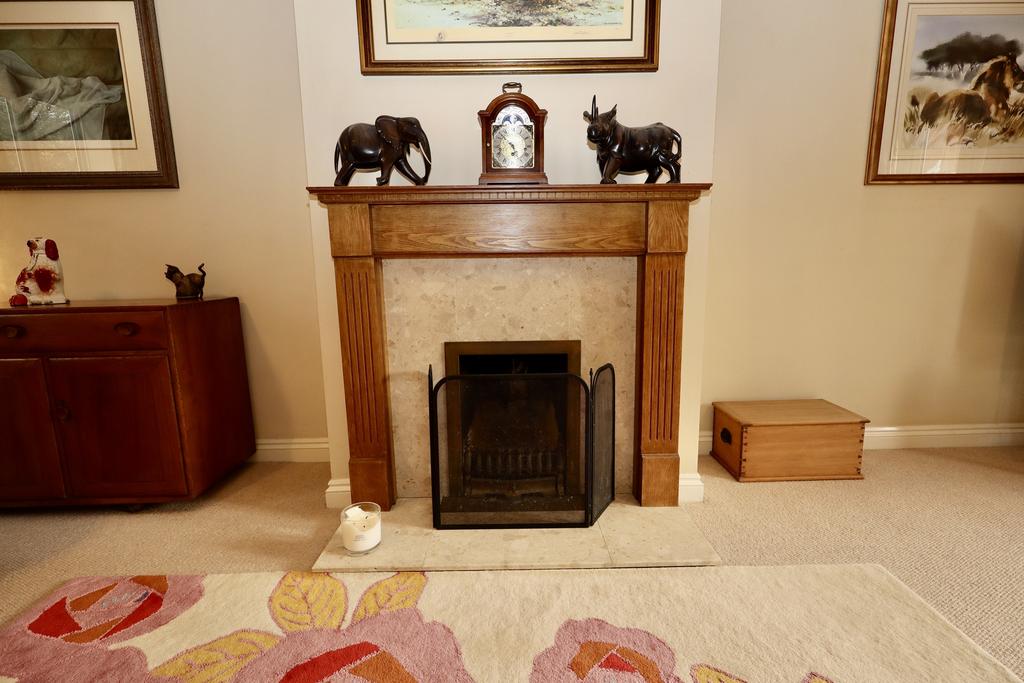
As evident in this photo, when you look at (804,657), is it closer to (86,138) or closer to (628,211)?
(628,211)

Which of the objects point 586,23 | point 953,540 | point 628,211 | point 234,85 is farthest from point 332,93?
point 953,540

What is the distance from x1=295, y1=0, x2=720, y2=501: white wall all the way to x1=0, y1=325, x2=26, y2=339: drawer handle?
112 cm

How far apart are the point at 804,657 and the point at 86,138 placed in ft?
11.2

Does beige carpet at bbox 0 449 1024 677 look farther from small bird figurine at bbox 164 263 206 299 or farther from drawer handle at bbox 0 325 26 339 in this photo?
small bird figurine at bbox 164 263 206 299

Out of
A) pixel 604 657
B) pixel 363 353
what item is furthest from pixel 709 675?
pixel 363 353

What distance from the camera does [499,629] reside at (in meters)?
1.33

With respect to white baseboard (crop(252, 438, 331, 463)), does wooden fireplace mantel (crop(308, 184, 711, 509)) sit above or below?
above

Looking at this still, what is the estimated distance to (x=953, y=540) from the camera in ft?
5.71

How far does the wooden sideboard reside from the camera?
185 centimetres

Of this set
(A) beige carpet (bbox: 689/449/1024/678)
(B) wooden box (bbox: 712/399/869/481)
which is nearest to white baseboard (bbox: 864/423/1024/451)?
(A) beige carpet (bbox: 689/449/1024/678)

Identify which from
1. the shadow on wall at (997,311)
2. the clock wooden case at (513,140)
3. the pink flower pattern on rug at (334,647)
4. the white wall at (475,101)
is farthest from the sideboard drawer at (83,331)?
the shadow on wall at (997,311)

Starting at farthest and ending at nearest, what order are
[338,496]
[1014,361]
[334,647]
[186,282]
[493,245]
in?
[1014,361] < [186,282] < [338,496] < [493,245] < [334,647]

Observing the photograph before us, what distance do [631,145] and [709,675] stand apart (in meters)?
1.62

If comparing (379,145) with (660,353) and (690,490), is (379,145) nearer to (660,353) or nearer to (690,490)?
(660,353)
